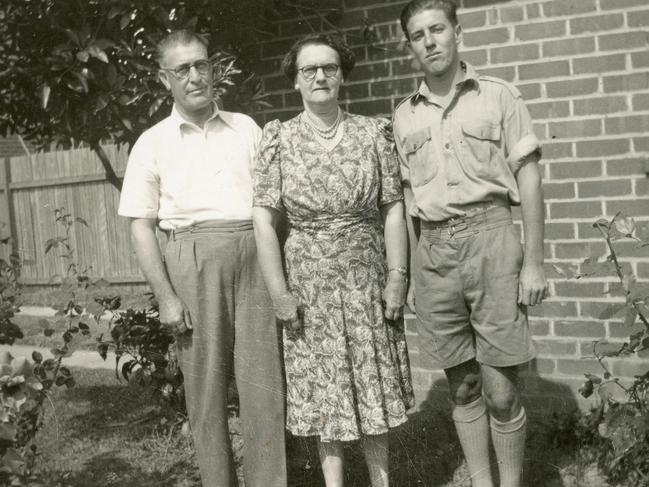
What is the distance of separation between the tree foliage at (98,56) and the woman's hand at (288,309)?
4.26 feet

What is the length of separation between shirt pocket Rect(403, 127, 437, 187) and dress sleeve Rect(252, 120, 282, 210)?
56cm

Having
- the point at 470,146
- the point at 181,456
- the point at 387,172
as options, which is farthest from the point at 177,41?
the point at 181,456

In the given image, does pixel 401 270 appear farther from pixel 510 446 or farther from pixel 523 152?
pixel 510 446

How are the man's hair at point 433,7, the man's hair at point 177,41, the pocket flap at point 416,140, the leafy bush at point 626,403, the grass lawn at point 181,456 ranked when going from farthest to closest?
1. the grass lawn at point 181,456
2. the man's hair at point 177,41
3. the pocket flap at point 416,140
4. the man's hair at point 433,7
5. the leafy bush at point 626,403

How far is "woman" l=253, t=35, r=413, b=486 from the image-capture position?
3.24 m

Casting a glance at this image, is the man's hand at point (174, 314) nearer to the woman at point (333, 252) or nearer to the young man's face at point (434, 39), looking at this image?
the woman at point (333, 252)

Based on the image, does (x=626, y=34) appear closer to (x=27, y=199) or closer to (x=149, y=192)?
(x=149, y=192)

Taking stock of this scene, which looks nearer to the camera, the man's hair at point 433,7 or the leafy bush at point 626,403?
the leafy bush at point 626,403

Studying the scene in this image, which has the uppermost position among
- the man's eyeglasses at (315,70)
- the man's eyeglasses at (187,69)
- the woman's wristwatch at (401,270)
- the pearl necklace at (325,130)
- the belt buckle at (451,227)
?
the man's eyeglasses at (187,69)

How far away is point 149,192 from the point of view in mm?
3354

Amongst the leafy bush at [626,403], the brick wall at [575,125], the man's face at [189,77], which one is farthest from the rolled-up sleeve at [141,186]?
the brick wall at [575,125]

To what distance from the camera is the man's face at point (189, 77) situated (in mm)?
3316

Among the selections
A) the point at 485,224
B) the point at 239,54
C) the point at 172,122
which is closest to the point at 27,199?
the point at 239,54

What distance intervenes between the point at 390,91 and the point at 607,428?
2.34 m
